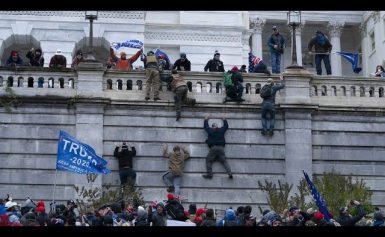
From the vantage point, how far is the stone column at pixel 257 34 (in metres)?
60.8

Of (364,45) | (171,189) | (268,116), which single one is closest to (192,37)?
(268,116)

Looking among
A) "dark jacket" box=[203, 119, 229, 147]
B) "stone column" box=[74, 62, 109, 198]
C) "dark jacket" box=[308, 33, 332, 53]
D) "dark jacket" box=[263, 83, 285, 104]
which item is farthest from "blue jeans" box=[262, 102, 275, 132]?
"stone column" box=[74, 62, 109, 198]

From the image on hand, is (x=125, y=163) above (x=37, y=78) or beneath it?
beneath

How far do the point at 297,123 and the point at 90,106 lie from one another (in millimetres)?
7038

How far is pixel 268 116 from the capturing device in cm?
2669

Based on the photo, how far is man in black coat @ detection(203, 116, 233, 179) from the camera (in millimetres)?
25766

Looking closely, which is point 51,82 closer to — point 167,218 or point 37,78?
point 37,78

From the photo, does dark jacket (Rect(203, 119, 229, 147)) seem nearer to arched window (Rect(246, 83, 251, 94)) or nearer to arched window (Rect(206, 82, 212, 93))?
arched window (Rect(206, 82, 212, 93))

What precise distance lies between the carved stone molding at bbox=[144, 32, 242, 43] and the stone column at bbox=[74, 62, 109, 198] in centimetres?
1869

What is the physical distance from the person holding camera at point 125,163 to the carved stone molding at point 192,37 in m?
20.1

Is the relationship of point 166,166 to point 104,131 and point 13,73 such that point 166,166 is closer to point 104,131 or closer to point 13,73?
point 104,131

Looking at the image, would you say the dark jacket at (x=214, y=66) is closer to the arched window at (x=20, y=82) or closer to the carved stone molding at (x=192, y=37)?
the arched window at (x=20, y=82)

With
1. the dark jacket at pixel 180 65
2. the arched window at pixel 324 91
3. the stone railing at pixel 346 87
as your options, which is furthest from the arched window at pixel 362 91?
the dark jacket at pixel 180 65

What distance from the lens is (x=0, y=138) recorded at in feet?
84.2
